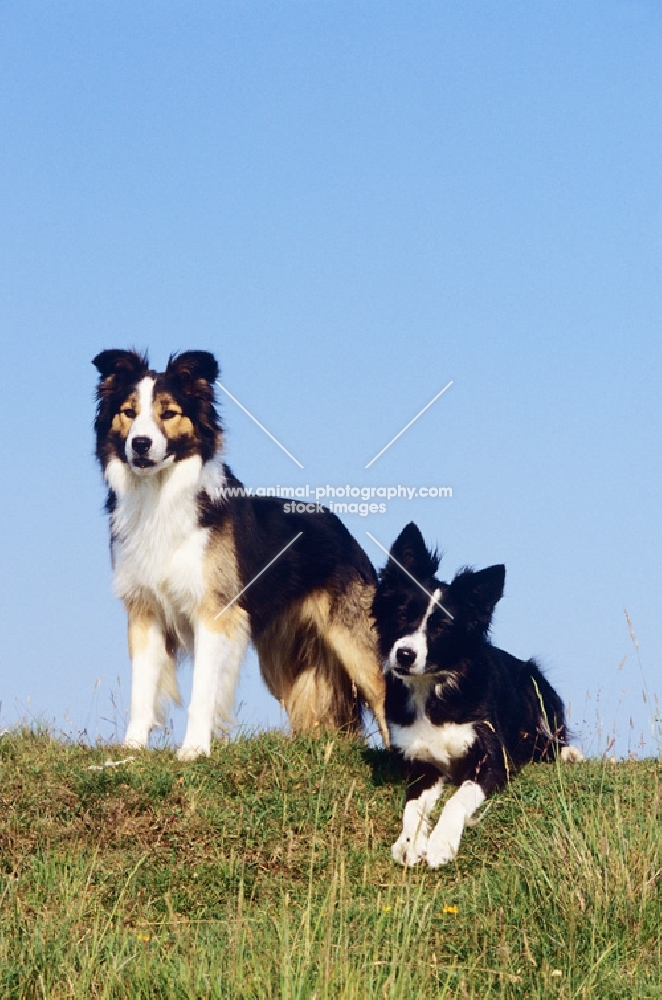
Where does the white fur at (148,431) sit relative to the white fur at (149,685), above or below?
above

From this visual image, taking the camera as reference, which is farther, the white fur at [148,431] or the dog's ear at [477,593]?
the white fur at [148,431]

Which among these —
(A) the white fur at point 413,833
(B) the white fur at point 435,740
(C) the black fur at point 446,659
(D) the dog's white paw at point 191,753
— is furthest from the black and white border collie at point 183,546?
(A) the white fur at point 413,833

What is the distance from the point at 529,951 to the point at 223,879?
213cm

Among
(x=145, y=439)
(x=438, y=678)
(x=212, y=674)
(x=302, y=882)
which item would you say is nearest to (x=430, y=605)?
(x=438, y=678)

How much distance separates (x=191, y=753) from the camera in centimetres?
855

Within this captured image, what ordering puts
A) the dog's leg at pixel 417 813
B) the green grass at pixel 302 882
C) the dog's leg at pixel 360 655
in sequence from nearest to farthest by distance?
the green grass at pixel 302 882, the dog's leg at pixel 417 813, the dog's leg at pixel 360 655

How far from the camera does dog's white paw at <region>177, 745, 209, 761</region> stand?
850cm

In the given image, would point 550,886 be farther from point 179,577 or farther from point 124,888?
point 179,577

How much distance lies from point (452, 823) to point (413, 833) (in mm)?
265

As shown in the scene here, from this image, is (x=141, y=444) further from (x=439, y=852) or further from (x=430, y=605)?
(x=439, y=852)

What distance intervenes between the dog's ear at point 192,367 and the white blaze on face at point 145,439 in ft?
0.98

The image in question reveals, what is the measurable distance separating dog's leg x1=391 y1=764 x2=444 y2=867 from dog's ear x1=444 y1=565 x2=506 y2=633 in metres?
1.05

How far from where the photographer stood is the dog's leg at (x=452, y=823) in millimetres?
6966

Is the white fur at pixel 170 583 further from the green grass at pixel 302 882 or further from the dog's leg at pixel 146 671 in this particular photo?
→ the green grass at pixel 302 882
